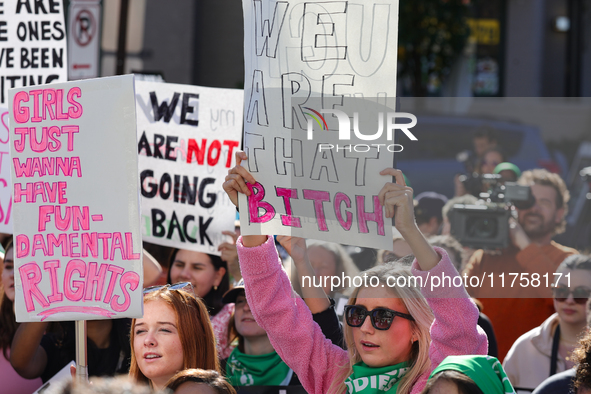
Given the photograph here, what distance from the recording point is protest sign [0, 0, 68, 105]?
4270 mm

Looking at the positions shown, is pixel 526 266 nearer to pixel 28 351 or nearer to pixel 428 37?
pixel 28 351

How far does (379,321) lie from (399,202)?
1.32 ft

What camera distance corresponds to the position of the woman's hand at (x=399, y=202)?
2.45 m

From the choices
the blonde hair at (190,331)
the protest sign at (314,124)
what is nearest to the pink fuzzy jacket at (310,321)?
the protest sign at (314,124)

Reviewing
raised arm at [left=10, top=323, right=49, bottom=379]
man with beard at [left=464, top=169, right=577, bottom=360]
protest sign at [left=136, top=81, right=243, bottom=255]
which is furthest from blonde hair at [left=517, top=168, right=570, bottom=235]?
raised arm at [left=10, top=323, right=49, bottom=379]

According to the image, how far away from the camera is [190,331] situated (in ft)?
9.51

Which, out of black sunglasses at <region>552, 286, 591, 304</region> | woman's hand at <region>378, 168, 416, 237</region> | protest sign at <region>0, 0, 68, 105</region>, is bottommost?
black sunglasses at <region>552, 286, 591, 304</region>

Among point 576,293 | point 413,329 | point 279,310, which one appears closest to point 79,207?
point 279,310

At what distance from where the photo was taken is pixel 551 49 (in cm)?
1612

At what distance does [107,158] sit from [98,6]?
5.44m

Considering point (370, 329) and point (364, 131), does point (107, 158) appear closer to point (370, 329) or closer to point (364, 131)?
point (364, 131)

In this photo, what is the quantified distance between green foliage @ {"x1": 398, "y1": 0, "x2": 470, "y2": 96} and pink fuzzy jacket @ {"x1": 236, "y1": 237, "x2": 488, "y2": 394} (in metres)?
11.1

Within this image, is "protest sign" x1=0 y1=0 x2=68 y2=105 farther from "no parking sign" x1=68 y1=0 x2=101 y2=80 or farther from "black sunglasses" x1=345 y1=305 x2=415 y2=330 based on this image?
"no parking sign" x1=68 y1=0 x2=101 y2=80

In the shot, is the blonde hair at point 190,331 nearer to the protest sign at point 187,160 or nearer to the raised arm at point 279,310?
the raised arm at point 279,310
